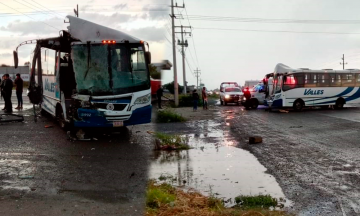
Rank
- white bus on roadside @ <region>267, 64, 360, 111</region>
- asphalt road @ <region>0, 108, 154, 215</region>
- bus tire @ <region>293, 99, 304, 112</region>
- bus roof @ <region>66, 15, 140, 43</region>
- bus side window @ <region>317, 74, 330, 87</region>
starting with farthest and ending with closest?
bus side window @ <region>317, 74, 330, 87</region> < bus tire @ <region>293, 99, 304, 112</region> < white bus on roadside @ <region>267, 64, 360, 111</region> < bus roof @ <region>66, 15, 140, 43</region> < asphalt road @ <region>0, 108, 154, 215</region>

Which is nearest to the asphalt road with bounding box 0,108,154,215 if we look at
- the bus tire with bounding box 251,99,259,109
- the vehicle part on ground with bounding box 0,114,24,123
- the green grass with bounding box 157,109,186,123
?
the vehicle part on ground with bounding box 0,114,24,123

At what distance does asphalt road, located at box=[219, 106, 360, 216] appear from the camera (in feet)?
20.1

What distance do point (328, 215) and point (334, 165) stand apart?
3.59 metres

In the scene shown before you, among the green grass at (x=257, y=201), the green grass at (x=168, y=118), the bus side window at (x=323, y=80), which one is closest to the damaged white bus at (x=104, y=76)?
the green grass at (x=257, y=201)

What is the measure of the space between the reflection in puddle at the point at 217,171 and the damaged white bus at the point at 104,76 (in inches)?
90.0

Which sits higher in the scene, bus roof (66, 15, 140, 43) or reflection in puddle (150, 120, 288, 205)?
bus roof (66, 15, 140, 43)

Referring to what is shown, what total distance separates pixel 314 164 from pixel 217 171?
7.58 feet

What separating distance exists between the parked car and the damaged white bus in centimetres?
2394

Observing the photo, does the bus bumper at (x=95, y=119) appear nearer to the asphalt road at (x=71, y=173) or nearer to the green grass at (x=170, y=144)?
the asphalt road at (x=71, y=173)

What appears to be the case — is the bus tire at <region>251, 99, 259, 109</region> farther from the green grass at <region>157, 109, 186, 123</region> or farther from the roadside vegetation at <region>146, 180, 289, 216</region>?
the roadside vegetation at <region>146, 180, 289, 216</region>

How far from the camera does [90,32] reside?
12586 mm

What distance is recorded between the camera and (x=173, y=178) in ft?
25.9

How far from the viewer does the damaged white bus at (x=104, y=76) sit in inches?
479

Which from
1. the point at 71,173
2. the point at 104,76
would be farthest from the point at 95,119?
the point at 71,173
